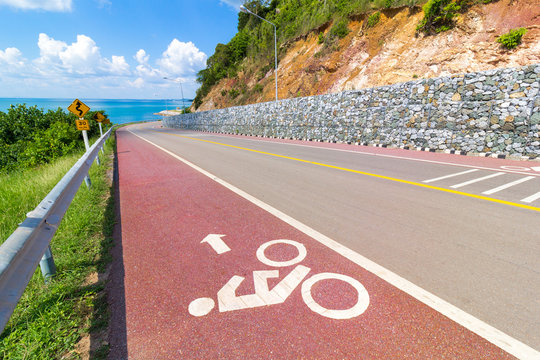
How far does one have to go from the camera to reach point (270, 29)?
3838 centimetres

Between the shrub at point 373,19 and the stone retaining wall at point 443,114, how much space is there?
37.3 ft

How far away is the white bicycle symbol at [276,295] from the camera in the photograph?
2.05 m

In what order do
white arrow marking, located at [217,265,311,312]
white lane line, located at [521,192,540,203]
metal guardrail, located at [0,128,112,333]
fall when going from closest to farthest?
metal guardrail, located at [0,128,112,333]
white arrow marking, located at [217,265,311,312]
white lane line, located at [521,192,540,203]

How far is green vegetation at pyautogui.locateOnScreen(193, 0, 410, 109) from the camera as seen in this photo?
2500cm

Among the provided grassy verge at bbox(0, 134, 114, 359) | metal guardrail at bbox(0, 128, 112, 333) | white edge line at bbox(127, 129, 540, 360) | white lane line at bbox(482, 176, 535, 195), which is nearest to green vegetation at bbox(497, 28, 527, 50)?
white lane line at bbox(482, 176, 535, 195)

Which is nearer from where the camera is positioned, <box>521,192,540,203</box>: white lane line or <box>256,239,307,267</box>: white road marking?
<box>256,239,307,267</box>: white road marking

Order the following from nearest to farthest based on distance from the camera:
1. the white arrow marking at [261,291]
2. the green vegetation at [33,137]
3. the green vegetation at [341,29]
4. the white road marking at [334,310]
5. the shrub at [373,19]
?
the white road marking at [334,310]
the white arrow marking at [261,291]
the green vegetation at [33,137]
the shrub at [373,19]
the green vegetation at [341,29]

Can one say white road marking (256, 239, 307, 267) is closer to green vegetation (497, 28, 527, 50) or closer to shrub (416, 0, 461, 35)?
green vegetation (497, 28, 527, 50)

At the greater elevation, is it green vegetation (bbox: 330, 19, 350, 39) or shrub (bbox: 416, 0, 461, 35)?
green vegetation (bbox: 330, 19, 350, 39)

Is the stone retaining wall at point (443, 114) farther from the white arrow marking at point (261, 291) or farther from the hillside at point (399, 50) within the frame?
the white arrow marking at point (261, 291)

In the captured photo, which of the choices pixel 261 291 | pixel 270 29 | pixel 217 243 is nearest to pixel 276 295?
pixel 261 291

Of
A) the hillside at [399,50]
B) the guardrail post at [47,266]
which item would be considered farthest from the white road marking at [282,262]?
the hillside at [399,50]

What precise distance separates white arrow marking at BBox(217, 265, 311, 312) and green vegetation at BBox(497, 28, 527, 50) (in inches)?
802

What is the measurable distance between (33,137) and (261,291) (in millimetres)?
25770
